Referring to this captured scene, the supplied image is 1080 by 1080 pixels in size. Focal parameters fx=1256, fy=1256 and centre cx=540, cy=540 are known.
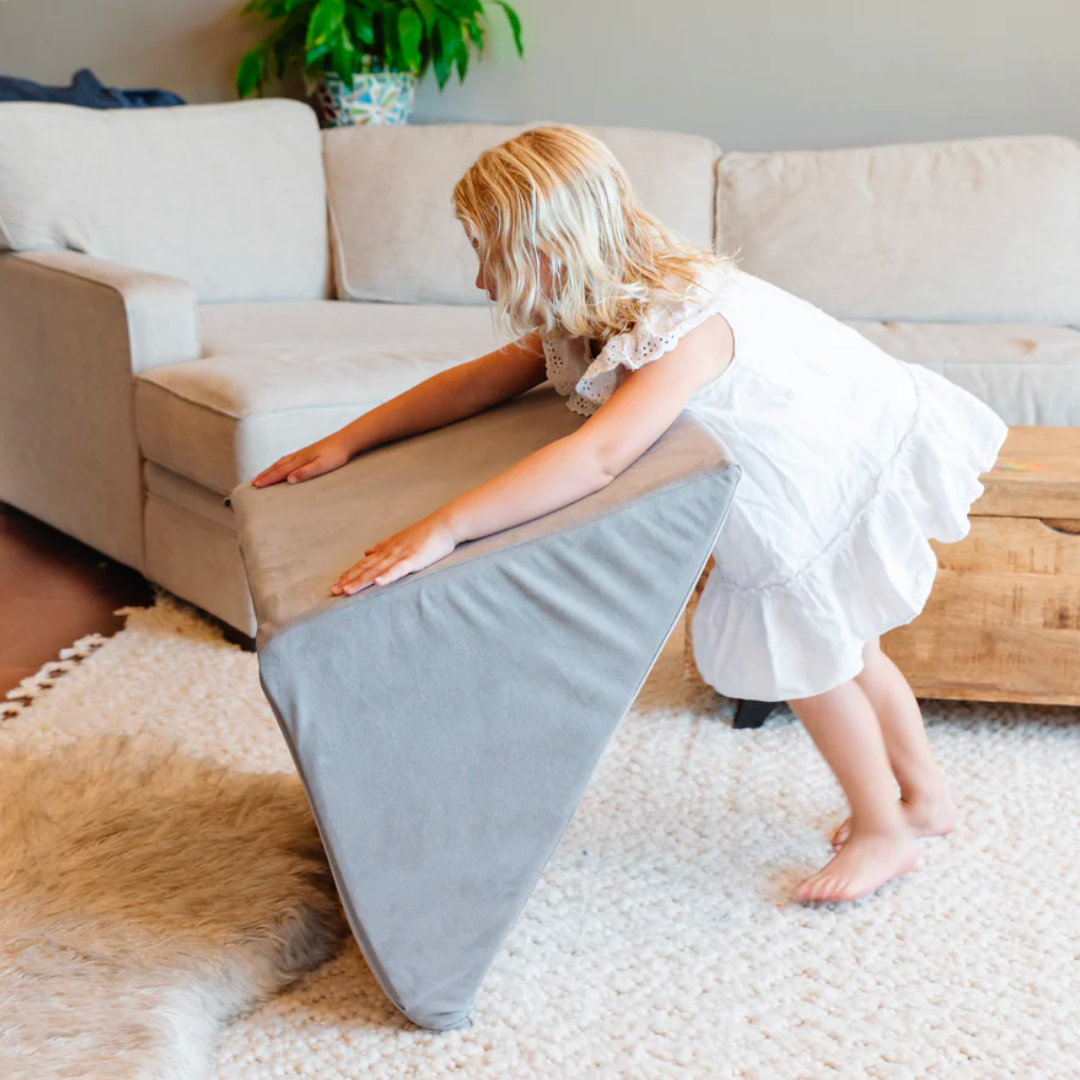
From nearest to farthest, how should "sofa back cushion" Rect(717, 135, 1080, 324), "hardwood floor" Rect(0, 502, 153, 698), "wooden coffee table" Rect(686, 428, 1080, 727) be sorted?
"wooden coffee table" Rect(686, 428, 1080, 727)
"hardwood floor" Rect(0, 502, 153, 698)
"sofa back cushion" Rect(717, 135, 1080, 324)

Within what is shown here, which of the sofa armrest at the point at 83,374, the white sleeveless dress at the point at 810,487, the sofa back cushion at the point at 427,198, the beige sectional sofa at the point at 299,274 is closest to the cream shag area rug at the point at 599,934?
the white sleeveless dress at the point at 810,487

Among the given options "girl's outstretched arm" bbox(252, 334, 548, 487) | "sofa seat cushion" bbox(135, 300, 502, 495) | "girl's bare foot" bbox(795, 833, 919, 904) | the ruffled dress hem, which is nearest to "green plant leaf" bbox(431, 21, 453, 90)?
"sofa seat cushion" bbox(135, 300, 502, 495)

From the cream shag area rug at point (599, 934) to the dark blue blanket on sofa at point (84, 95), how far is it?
1700 millimetres

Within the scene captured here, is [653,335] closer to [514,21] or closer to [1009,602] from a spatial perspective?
[1009,602]

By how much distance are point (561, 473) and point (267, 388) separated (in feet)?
3.07

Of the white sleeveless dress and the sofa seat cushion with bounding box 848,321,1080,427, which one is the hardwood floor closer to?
the white sleeveless dress

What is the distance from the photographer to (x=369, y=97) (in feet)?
9.90

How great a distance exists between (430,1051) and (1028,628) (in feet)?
3.17

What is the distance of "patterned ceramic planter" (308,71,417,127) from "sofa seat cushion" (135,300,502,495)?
2.96 feet

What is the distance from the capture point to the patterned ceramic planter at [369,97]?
9.87 feet

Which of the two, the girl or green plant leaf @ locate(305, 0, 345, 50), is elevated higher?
green plant leaf @ locate(305, 0, 345, 50)

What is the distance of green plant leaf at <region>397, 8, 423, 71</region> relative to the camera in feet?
9.54

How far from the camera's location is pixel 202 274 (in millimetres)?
2594

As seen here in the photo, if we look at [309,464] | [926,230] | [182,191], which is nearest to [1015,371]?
[926,230]
